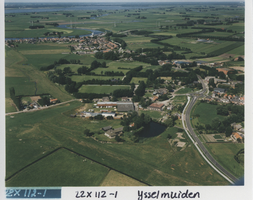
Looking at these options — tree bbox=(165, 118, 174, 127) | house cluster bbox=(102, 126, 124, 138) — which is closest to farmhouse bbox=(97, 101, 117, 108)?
house cluster bbox=(102, 126, 124, 138)

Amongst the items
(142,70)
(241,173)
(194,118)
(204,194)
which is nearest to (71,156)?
(204,194)

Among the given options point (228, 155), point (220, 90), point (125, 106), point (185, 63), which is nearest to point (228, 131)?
point (228, 155)

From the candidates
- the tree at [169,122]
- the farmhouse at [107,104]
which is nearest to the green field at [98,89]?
the farmhouse at [107,104]

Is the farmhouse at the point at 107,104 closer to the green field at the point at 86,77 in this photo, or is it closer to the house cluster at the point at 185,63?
the green field at the point at 86,77

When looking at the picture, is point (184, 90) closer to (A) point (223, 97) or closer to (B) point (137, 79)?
(A) point (223, 97)

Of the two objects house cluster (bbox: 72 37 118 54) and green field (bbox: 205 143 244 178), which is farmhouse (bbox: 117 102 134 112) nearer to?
green field (bbox: 205 143 244 178)

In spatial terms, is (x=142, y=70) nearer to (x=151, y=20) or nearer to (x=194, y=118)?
(x=194, y=118)
